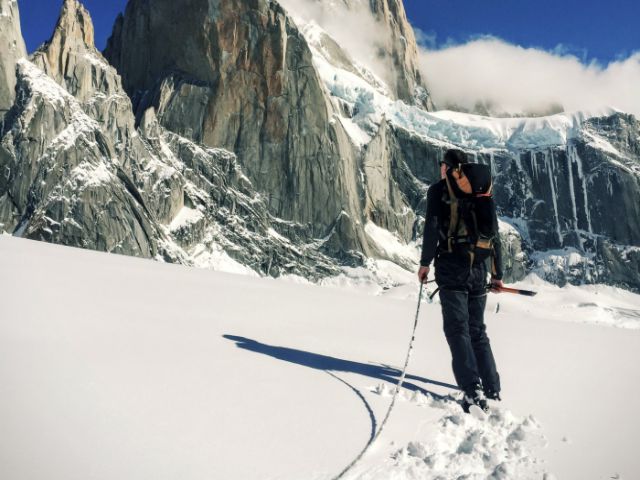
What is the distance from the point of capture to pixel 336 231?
441 feet

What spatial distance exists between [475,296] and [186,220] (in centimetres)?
11869

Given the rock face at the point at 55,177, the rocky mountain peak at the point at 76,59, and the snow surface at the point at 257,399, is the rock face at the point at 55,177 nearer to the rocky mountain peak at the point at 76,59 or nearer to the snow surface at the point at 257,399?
the rocky mountain peak at the point at 76,59

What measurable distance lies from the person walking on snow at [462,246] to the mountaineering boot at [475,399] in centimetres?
30

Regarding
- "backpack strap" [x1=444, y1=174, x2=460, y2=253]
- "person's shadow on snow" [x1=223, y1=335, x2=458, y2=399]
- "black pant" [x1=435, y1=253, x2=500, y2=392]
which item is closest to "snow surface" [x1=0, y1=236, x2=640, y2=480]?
"person's shadow on snow" [x1=223, y1=335, x2=458, y2=399]

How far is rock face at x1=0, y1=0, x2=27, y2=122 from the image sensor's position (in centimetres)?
8781

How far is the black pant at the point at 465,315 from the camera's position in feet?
13.7

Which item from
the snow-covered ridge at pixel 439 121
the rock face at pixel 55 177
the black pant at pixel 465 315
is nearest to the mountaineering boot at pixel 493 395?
the black pant at pixel 465 315

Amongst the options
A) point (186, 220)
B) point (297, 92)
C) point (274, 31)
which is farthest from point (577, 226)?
point (186, 220)

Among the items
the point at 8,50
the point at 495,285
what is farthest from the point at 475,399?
the point at 8,50

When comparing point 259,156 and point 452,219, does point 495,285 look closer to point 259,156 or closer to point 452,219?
point 452,219

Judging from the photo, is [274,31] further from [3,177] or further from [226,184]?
[3,177]

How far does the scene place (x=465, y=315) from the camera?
14.4 feet

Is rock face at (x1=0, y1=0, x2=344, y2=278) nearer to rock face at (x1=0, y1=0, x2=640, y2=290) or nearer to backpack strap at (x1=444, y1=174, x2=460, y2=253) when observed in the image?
rock face at (x1=0, y1=0, x2=640, y2=290)

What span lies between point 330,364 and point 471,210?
1.84 meters
